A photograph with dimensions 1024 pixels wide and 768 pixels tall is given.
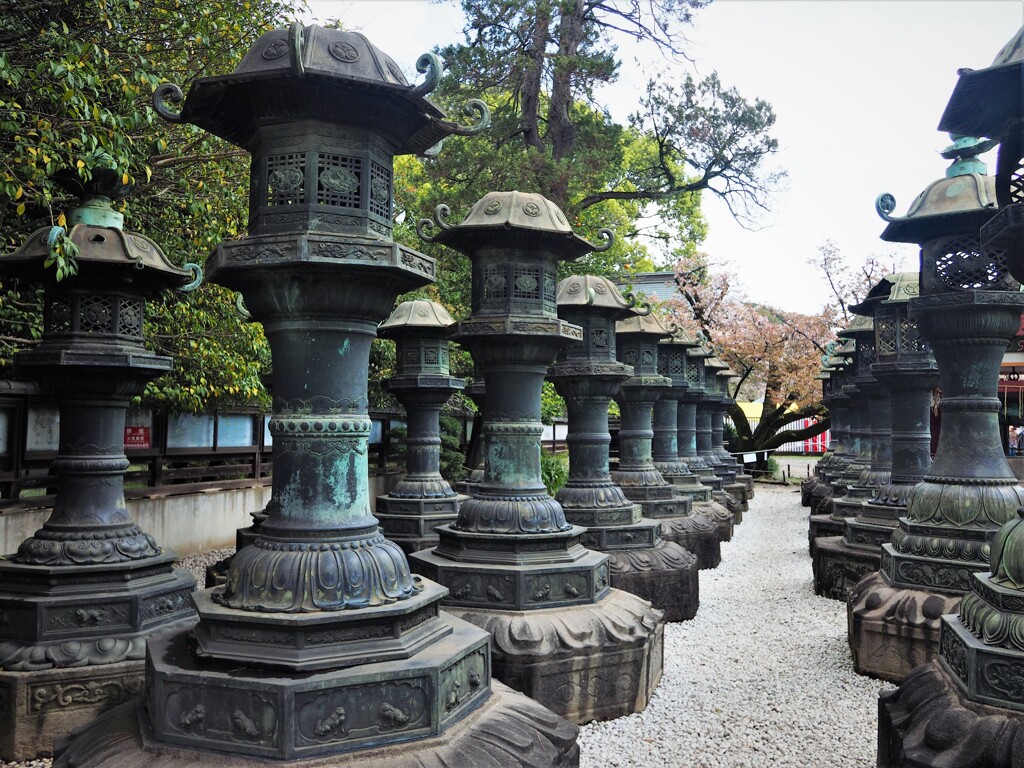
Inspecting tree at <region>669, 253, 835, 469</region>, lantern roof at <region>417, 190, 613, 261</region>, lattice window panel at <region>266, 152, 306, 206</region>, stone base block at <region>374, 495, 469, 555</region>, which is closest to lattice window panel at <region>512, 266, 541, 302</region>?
lantern roof at <region>417, 190, 613, 261</region>

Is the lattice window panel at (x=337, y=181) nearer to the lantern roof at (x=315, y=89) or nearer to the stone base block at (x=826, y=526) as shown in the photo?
the lantern roof at (x=315, y=89)

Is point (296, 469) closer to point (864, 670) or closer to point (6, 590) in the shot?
point (6, 590)

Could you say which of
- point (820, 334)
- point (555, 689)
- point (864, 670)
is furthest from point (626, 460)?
point (820, 334)

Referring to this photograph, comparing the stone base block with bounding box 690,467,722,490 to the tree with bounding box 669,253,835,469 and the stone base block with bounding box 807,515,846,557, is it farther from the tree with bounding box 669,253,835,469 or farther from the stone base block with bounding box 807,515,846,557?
the tree with bounding box 669,253,835,469

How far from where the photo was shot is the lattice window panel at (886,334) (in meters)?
7.59

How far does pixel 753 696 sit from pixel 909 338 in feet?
12.9

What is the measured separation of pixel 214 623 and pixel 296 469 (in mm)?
710

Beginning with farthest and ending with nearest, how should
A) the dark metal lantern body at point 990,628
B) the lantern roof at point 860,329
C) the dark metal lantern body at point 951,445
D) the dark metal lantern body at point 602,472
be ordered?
the lantern roof at point 860,329, the dark metal lantern body at point 602,472, the dark metal lantern body at point 951,445, the dark metal lantern body at point 990,628

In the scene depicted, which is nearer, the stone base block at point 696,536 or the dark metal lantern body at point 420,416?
the dark metal lantern body at point 420,416

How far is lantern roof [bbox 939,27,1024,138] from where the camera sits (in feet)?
10.1

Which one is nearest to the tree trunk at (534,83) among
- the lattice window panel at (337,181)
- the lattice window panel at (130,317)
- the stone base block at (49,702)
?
the lattice window panel at (130,317)

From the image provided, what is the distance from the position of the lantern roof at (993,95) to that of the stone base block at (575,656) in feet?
11.8

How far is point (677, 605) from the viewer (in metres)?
7.68

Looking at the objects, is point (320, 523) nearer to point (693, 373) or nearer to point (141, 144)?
point (141, 144)
